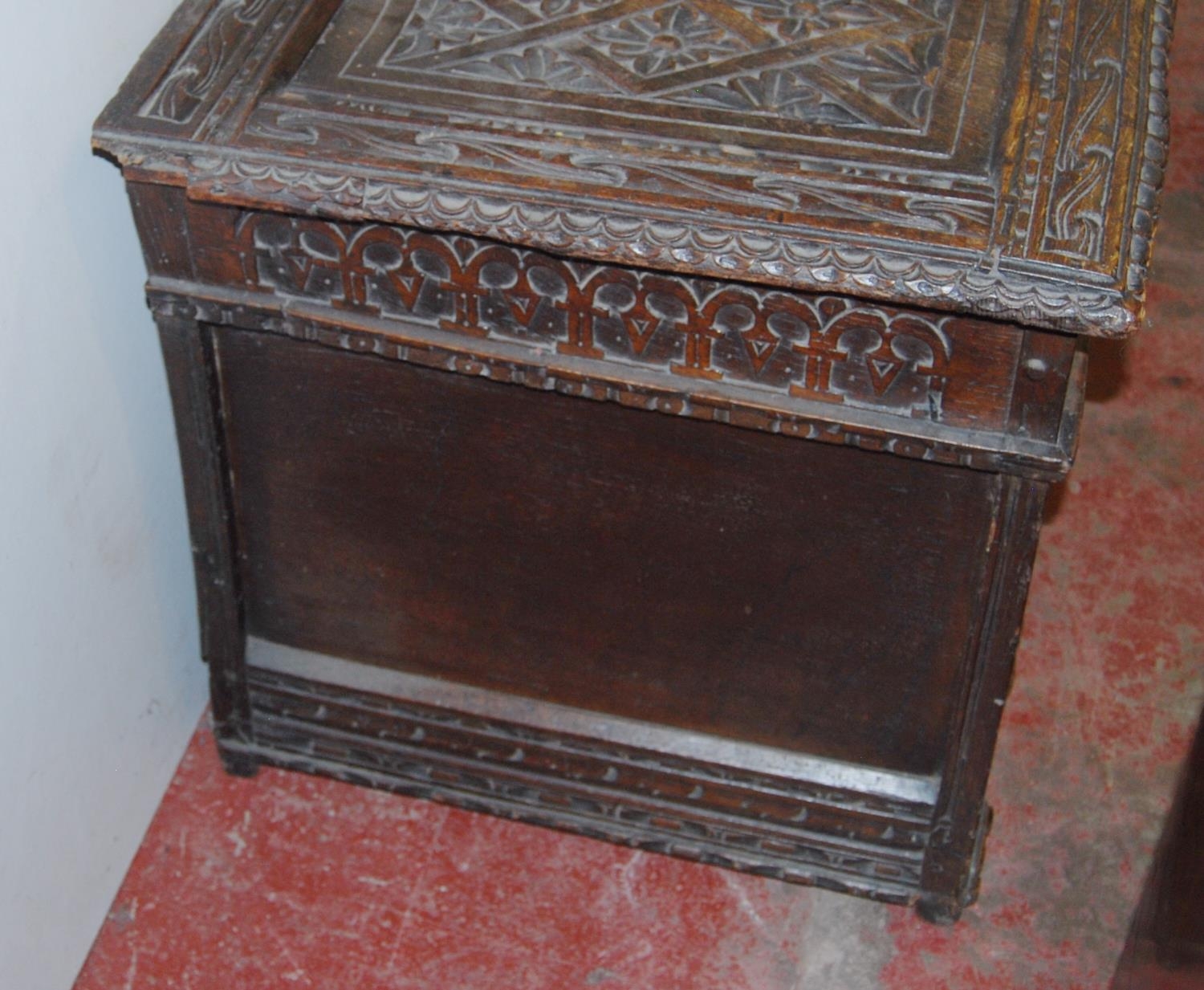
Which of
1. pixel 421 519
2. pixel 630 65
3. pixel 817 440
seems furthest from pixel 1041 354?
pixel 421 519

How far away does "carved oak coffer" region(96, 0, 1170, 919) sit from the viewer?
1.55 metres

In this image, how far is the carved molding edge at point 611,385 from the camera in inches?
63.0

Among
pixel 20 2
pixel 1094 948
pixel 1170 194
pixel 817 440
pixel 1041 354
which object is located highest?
pixel 20 2

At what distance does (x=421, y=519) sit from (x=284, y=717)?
0.43 meters

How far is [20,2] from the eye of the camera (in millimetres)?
1552

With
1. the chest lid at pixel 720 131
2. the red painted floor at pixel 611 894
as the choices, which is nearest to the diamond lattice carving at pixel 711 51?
the chest lid at pixel 720 131

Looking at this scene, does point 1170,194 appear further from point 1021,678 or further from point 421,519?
point 421,519

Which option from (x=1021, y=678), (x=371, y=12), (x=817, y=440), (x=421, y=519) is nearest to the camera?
(x=817, y=440)

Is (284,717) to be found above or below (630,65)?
below

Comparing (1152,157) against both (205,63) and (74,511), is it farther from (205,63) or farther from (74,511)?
(74,511)

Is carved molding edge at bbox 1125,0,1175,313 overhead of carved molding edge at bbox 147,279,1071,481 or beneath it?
overhead

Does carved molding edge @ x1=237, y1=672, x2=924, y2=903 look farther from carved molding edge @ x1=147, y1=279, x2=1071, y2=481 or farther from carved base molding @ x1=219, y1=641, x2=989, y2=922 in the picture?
carved molding edge @ x1=147, y1=279, x2=1071, y2=481

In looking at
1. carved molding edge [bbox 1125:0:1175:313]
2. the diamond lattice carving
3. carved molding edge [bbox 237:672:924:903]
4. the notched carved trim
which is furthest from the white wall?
carved molding edge [bbox 1125:0:1175:313]

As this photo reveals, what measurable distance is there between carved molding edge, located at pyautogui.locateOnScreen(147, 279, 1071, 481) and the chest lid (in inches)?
6.4
